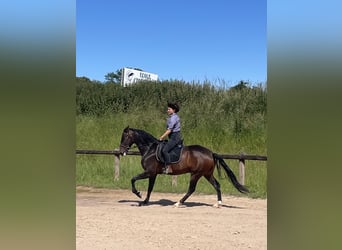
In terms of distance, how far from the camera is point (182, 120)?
11.3 m

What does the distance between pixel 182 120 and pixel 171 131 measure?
523cm

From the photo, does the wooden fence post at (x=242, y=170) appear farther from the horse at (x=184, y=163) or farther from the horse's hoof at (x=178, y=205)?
the horse's hoof at (x=178, y=205)

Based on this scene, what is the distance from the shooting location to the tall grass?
8.27 metres

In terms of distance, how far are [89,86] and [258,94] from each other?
6.52 metres

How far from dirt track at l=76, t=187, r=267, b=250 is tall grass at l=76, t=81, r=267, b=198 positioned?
3.45ft

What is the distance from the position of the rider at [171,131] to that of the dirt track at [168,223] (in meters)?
0.80

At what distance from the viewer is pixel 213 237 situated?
406cm

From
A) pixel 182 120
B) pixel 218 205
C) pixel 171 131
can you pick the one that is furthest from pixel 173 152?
pixel 182 120

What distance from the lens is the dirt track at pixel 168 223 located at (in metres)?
3.75

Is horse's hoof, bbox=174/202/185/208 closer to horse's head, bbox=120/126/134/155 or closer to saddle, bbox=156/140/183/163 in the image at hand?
saddle, bbox=156/140/183/163

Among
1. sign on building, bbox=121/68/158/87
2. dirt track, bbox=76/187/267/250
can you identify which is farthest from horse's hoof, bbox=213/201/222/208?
sign on building, bbox=121/68/158/87
